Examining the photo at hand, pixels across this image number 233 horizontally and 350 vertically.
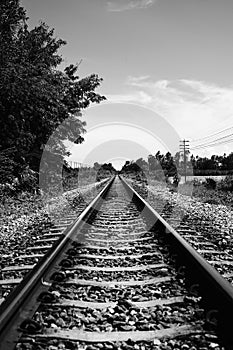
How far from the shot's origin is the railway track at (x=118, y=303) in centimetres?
235

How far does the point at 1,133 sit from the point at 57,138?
5983 millimetres

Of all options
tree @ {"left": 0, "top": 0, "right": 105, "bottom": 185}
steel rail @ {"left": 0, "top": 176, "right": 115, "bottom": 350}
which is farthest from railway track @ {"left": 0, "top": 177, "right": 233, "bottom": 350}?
tree @ {"left": 0, "top": 0, "right": 105, "bottom": 185}

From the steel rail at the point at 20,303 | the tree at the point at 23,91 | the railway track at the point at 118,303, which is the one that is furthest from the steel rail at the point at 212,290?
the tree at the point at 23,91

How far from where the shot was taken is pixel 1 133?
1119cm

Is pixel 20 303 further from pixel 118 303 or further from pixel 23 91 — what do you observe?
pixel 23 91

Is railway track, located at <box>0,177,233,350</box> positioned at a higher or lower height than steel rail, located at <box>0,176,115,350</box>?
lower

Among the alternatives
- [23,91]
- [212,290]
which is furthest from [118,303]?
[23,91]

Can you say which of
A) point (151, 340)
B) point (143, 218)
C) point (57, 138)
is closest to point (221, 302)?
point (151, 340)

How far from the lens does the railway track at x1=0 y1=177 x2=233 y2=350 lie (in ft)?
7.72

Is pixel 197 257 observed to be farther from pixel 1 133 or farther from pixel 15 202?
pixel 1 133

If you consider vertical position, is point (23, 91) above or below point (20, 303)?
above

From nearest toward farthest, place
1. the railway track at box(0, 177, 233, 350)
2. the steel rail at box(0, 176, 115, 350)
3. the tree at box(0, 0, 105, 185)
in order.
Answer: the steel rail at box(0, 176, 115, 350), the railway track at box(0, 177, 233, 350), the tree at box(0, 0, 105, 185)

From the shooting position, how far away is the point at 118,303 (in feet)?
9.66

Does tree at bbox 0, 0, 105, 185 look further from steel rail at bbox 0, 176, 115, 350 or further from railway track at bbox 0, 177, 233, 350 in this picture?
steel rail at bbox 0, 176, 115, 350
